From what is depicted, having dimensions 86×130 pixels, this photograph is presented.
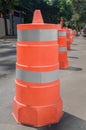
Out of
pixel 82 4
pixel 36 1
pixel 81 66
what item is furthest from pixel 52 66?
pixel 82 4

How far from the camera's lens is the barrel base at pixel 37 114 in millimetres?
4852

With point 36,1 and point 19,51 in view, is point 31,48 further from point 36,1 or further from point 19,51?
point 36,1

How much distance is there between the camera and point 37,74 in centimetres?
484

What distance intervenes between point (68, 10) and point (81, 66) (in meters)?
55.5

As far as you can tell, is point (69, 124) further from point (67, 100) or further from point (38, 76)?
point (67, 100)

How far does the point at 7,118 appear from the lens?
5199 mm

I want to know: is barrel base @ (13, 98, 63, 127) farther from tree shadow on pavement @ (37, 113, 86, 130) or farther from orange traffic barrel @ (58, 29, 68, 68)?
orange traffic barrel @ (58, 29, 68, 68)

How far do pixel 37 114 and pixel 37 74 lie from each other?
22.2 inches

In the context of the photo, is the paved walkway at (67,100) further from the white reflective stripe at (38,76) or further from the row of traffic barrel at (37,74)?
the white reflective stripe at (38,76)

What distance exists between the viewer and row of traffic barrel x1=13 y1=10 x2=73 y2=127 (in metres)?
4.80

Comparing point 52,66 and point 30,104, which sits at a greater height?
point 52,66

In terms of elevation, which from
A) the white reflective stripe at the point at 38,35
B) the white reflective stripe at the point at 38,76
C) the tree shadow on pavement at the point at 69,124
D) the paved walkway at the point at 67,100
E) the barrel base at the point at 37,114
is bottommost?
the paved walkway at the point at 67,100

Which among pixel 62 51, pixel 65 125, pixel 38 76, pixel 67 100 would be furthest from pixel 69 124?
pixel 62 51

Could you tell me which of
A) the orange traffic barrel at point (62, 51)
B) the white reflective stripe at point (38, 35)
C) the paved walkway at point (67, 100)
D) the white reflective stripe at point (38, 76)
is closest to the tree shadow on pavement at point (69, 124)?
the paved walkway at point (67, 100)
